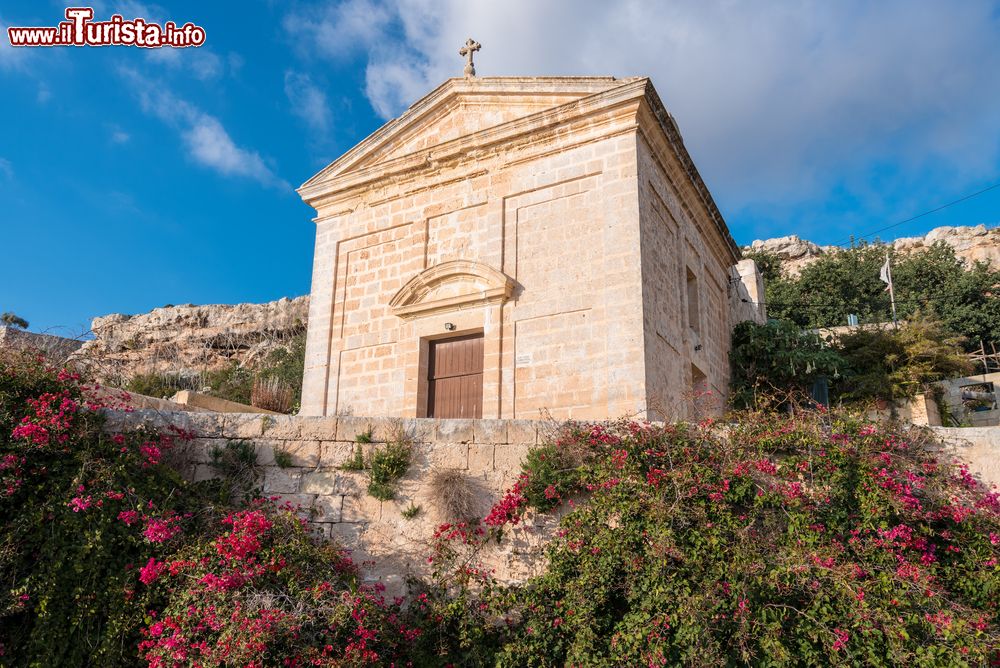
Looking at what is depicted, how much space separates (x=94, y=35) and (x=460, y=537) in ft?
26.4

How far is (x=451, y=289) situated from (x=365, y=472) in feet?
14.9

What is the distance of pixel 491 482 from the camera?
6.29 m

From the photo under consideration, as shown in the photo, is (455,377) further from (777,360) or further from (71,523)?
(777,360)

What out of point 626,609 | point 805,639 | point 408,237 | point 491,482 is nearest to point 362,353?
point 408,237

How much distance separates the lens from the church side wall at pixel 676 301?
932 cm

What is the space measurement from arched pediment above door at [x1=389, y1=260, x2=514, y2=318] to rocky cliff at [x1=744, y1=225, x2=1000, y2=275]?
103 ft

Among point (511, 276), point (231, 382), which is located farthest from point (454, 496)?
point (231, 382)

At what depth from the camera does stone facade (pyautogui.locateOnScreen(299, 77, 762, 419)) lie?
9.30 m

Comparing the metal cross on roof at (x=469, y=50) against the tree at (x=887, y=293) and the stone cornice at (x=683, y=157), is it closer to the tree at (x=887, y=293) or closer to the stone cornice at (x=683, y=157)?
the stone cornice at (x=683, y=157)

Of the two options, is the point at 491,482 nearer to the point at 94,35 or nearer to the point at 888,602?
the point at 888,602

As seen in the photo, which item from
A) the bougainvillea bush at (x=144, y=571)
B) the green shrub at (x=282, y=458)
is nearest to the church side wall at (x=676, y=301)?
the green shrub at (x=282, y=458)

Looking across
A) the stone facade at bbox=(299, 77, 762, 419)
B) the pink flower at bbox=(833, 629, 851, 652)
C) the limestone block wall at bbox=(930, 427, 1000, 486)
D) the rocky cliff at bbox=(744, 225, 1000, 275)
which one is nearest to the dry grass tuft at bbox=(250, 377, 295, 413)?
the stone facade at bbox=(299, 77, 762, 419)

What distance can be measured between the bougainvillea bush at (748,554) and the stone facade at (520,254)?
2726 mm

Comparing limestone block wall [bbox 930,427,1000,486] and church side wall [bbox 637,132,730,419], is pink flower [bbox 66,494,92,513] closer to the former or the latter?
church side wall [bbox 637,132,730,419]
